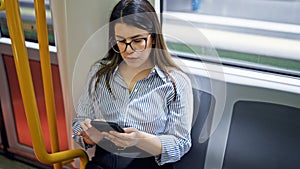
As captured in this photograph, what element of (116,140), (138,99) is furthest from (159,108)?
(116,140)

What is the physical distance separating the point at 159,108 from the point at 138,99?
89mm

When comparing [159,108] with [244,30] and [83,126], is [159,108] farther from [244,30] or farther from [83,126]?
[244,30]

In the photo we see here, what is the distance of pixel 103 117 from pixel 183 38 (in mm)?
479

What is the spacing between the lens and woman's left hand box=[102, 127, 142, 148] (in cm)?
112

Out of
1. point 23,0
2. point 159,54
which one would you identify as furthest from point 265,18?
point 23,0

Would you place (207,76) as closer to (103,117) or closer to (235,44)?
(235,44)

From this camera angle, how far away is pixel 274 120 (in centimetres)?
134

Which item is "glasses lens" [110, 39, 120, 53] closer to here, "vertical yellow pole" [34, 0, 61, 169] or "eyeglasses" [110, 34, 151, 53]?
"eyeglasses" [110, 34, 151, 53]

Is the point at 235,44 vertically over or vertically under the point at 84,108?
over

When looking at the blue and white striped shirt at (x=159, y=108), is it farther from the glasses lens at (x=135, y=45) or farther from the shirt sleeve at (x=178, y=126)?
the glasses lens at (x=135, y=45)

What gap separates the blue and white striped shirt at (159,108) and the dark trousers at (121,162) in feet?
0.16

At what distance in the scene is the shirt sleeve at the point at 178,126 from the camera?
3.82 ft

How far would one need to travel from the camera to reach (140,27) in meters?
1.11

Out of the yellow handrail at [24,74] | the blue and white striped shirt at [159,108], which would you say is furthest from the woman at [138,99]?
the yellow handrail at [24,74]
